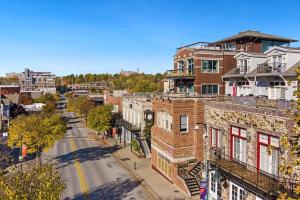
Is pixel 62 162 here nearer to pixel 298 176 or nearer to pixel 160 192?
pixel 160 192

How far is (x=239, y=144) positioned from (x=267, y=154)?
3.18 meters

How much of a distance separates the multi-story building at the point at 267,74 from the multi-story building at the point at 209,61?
1.54m

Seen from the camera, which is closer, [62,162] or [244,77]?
[244,77]

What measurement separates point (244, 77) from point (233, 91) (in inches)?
120

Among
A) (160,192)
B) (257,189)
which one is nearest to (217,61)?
(160,192)

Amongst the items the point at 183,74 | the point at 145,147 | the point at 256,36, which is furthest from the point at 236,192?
the point at 256,36

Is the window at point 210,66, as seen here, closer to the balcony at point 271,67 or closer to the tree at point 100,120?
the balcony at point 271,67

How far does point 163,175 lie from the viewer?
29.1 m

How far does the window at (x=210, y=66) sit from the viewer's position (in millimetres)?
35500

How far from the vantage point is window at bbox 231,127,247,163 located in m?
20.2

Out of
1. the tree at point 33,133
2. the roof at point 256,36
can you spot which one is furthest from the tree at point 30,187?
the roof at point 256,36

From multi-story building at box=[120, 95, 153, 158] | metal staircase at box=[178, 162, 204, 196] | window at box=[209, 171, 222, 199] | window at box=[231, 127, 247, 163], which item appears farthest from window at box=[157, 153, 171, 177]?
window at box=[231, 127, 247, 163]

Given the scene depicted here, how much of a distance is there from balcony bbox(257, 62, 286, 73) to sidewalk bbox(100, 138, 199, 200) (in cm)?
1498

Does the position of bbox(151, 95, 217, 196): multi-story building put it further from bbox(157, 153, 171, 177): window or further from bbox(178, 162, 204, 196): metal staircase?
bbox(157, 153, 171, 177): window
